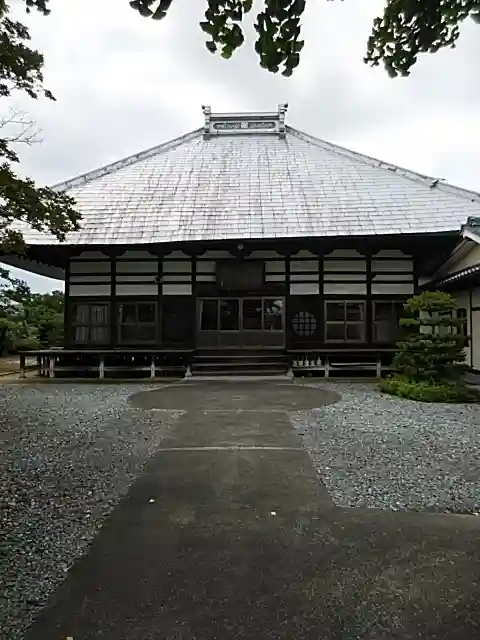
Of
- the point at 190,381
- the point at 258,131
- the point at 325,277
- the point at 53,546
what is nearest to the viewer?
the point at 53,546

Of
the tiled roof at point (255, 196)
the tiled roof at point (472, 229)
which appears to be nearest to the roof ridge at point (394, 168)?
the tiled roof at point (255, 196)

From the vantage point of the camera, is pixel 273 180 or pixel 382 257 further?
pixel 273 180

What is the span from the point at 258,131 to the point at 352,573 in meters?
18.5

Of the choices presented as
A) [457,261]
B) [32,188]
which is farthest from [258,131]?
[32,188]

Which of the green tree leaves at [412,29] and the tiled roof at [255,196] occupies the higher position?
the tiled roof at [255,196]

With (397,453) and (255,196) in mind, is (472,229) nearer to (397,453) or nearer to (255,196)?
(255,196)

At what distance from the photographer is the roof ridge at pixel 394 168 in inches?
570

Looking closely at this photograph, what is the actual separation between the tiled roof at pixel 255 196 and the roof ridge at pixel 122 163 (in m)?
0.04

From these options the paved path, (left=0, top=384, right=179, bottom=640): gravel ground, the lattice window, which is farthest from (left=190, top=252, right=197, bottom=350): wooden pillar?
the paved path

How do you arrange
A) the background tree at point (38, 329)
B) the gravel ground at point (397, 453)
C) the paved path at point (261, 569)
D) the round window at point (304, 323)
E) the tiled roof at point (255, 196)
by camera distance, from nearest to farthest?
the paved path at point (261, 569) → the gravel ground at point (397, 453) → the tiled roof at point (255, 196) → the round window at point (304, 323) → the background tree at point (38, 329)

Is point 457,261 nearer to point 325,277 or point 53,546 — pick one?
point 325,277

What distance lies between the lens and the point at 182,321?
13.6 m

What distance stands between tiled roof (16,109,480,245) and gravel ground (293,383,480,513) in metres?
6.18

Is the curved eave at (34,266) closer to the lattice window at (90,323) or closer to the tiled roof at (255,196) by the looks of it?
the tiled roof at (255,196)
